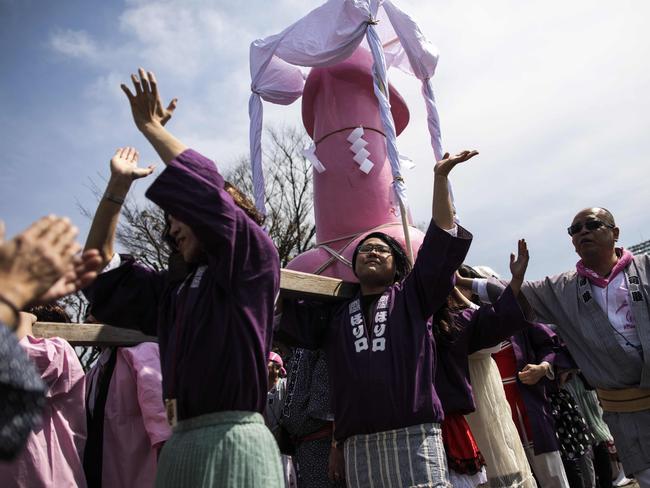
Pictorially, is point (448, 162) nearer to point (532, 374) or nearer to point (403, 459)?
point (403, 459)

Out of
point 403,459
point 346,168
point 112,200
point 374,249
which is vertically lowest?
point 403,459

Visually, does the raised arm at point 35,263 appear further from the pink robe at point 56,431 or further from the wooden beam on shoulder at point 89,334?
the wooden beam on shoulder at point 89,334

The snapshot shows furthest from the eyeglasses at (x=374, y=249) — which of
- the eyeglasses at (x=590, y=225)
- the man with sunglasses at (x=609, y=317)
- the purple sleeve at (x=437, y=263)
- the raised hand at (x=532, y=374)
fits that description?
the raised hand at (x=532, y=374)

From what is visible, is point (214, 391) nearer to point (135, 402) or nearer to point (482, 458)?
point (135, 402)

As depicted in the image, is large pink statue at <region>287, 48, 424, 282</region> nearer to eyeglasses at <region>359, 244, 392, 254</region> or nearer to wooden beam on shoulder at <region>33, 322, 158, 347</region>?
eyeglasses at <region>359, 244, 392, 254</region>

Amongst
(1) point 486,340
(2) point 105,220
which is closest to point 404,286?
(1) point 486,340

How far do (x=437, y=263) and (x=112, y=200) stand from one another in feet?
4.60

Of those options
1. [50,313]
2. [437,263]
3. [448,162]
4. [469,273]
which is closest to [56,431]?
[50,313]

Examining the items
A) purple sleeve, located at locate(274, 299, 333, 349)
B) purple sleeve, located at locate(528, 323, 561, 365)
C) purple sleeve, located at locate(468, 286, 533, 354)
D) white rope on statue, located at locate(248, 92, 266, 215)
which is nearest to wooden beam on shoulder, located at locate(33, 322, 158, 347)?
purple sleeve, located at locate(274, 299, 333, 349)

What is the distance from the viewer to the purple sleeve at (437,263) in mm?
2613

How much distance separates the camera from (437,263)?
8.64ft

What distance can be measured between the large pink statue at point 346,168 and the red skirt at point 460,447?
1350 millimetres

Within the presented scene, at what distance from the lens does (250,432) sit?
1.66m

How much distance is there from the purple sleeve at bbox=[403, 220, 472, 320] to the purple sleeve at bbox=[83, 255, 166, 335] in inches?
45.9
